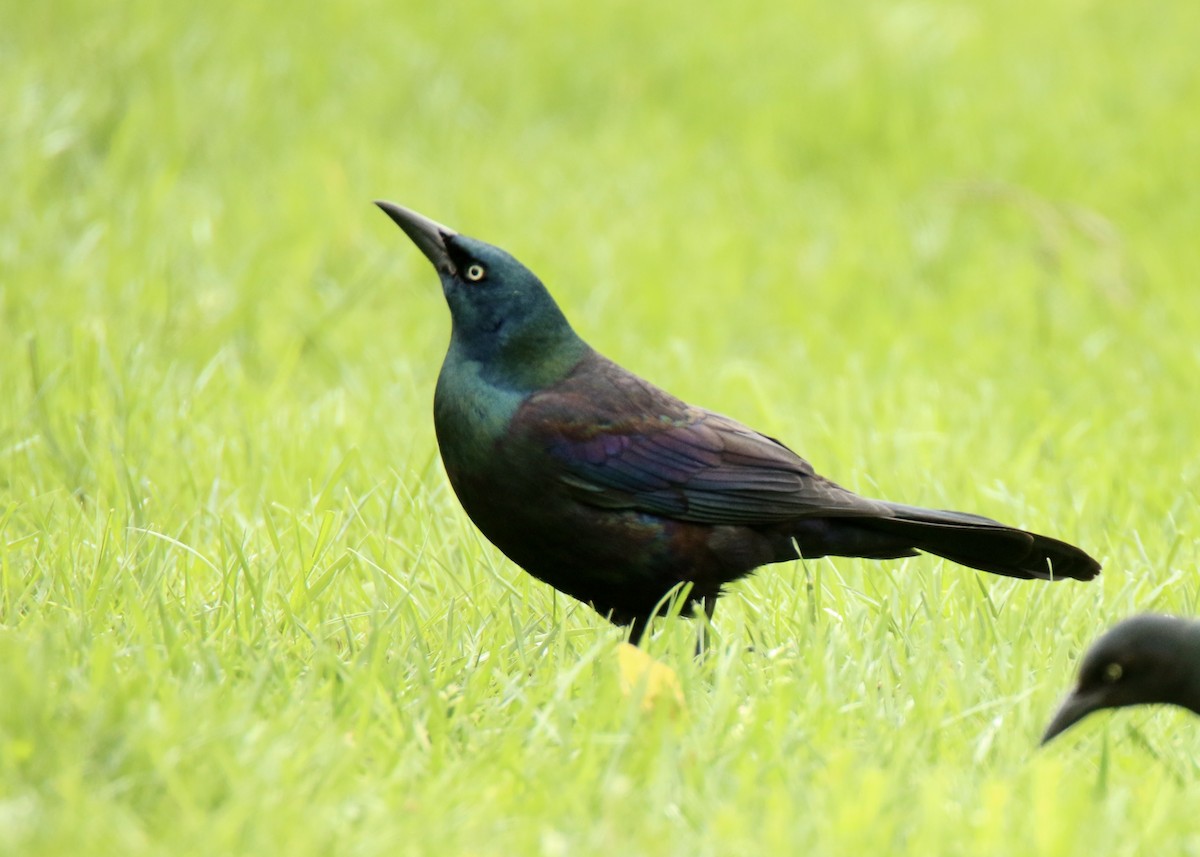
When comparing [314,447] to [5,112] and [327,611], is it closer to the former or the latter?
[327,611]

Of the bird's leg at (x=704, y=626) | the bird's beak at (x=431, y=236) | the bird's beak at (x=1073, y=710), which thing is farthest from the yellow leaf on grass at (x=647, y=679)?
the bird's beak at (x=431, y=236)

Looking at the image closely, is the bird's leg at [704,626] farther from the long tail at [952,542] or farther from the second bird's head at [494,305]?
→ the second bird's head at [494,305]

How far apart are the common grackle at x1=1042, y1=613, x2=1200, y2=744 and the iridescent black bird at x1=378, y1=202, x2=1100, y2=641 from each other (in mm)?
727

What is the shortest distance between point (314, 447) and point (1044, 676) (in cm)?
232

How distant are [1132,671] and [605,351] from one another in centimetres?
337

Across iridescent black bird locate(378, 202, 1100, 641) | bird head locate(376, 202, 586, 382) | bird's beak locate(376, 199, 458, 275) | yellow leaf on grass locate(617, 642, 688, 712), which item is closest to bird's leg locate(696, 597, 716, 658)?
iridescent black bird locate(378, 202, 1100, 641)

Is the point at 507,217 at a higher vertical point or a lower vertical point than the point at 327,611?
higher

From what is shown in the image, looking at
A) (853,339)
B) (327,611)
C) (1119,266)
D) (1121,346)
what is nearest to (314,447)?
(327,611)

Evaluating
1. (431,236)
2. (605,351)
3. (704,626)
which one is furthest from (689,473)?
(605,351)

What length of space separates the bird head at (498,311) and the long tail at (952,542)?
2.38ft

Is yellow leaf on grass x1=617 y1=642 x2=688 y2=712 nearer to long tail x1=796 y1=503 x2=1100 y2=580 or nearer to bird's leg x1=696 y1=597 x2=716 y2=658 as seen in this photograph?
bird's leg x1=696 y1=597 x2=716 y2=658

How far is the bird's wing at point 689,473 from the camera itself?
346 centimetres

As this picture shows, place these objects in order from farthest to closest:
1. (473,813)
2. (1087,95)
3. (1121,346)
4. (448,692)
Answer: (1087,95) → (1121,346) → (448,692) → (473,813)

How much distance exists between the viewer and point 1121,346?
246 inches
